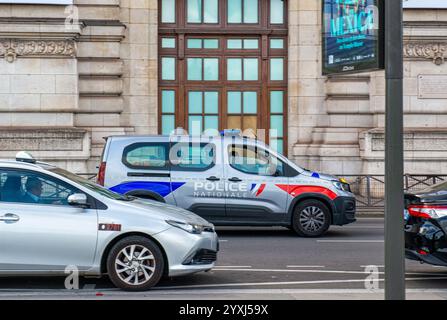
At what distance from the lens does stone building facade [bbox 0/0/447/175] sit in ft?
79.0

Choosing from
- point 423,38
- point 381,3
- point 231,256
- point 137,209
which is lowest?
point 231,256

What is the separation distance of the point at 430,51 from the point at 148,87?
7830mm

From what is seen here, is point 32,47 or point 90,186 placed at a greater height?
point 32,47

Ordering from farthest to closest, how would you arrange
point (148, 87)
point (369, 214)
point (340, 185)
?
1. point (148, 87)
2. point (369, 214)
3. point (340, 185)

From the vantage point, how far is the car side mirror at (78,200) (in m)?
9.89

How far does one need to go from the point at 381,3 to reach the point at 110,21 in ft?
62.4

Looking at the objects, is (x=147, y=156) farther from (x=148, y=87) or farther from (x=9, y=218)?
(x=148, y=87)

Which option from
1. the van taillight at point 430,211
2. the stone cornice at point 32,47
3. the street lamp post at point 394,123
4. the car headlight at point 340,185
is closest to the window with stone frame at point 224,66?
the stone cornice at point 32,47

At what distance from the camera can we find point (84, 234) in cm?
988

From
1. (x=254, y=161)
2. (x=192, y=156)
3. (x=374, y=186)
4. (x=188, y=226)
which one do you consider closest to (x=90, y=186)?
(x=188, y=226)
